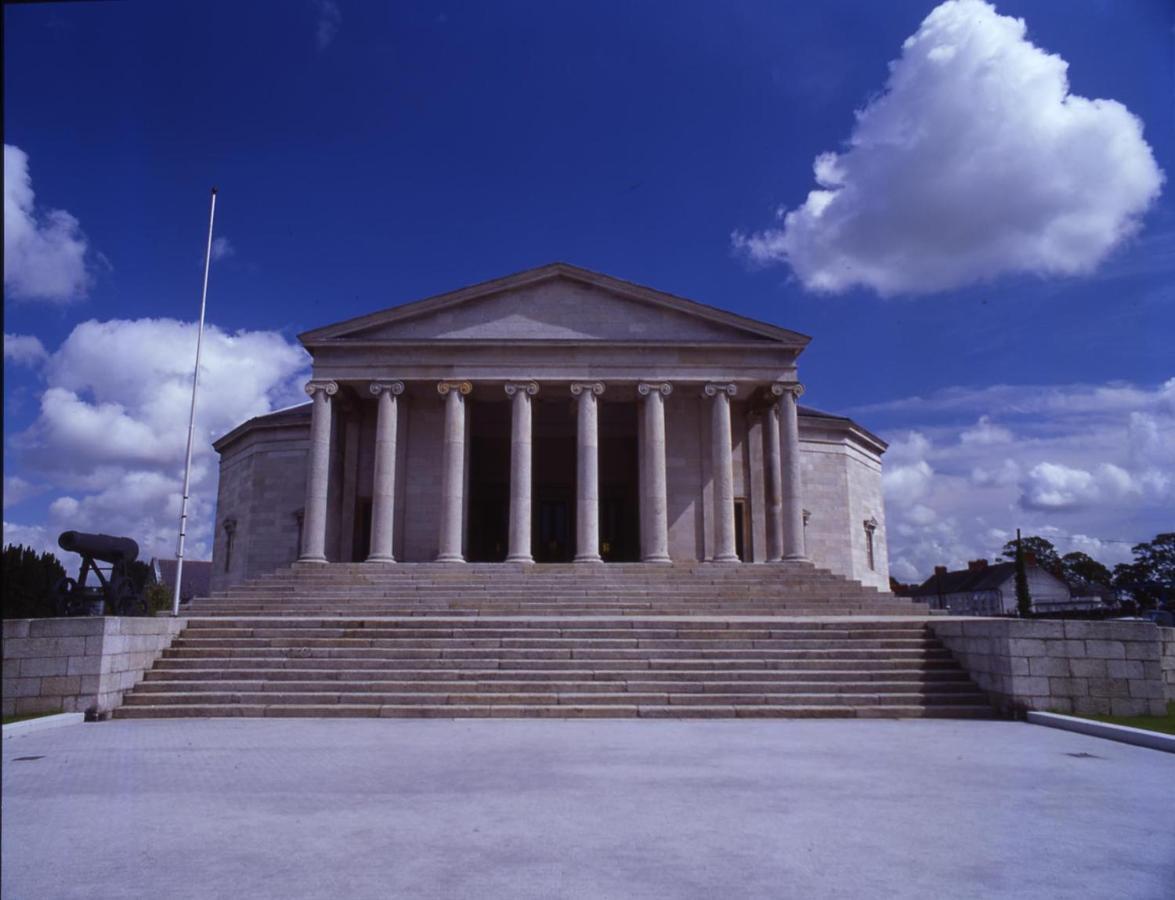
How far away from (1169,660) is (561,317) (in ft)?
77.0

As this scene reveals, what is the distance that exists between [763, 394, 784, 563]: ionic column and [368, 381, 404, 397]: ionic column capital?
50.3 ft

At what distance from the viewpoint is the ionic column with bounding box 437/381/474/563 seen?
107ft

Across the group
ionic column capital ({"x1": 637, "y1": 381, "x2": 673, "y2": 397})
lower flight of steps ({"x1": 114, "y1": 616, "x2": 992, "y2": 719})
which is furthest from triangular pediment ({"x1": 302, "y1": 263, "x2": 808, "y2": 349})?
lower flight of steps ({"x1": 114, "y1": 616, "x2": 992, "y2": 719})

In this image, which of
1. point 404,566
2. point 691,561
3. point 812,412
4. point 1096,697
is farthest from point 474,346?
point 1096,697

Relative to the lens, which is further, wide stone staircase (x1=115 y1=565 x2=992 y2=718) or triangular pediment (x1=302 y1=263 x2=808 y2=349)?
triangular pediment (x1=302 y1=263 x2=808 y2=349)

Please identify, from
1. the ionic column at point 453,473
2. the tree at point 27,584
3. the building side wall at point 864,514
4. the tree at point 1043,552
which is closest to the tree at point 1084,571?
the tree at point 1043,552

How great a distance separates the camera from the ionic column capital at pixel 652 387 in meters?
33.9

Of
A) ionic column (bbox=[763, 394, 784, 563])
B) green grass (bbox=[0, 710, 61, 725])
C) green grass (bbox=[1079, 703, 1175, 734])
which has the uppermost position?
ionic column (bbox=[763, 394, 784, 563])

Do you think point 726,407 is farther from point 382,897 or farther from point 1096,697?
point 382,897

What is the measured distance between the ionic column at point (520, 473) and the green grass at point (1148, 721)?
66.4 feet

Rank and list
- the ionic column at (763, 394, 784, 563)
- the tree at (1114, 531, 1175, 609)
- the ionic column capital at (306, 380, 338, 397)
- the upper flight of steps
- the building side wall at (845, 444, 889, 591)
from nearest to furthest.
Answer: the upper flight of steps
the ionic column capital at (306, 380, 338, 397)
the ionic column at (763, 394, 784, 563)
the building side wall at (845, 444, 889, 591)
the tree at (1114, 531, 1175, 609)

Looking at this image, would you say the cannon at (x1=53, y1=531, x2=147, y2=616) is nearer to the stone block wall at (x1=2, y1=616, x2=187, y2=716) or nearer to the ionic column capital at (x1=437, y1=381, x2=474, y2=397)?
the stone block wall at (x1=2, y1=616, x2=187, y2=716)

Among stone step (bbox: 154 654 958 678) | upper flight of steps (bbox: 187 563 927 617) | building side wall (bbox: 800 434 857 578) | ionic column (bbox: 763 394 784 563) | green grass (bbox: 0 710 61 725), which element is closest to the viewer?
green grass (bbox: 0 710 61 725)

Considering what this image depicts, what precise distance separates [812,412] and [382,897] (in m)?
42.8
